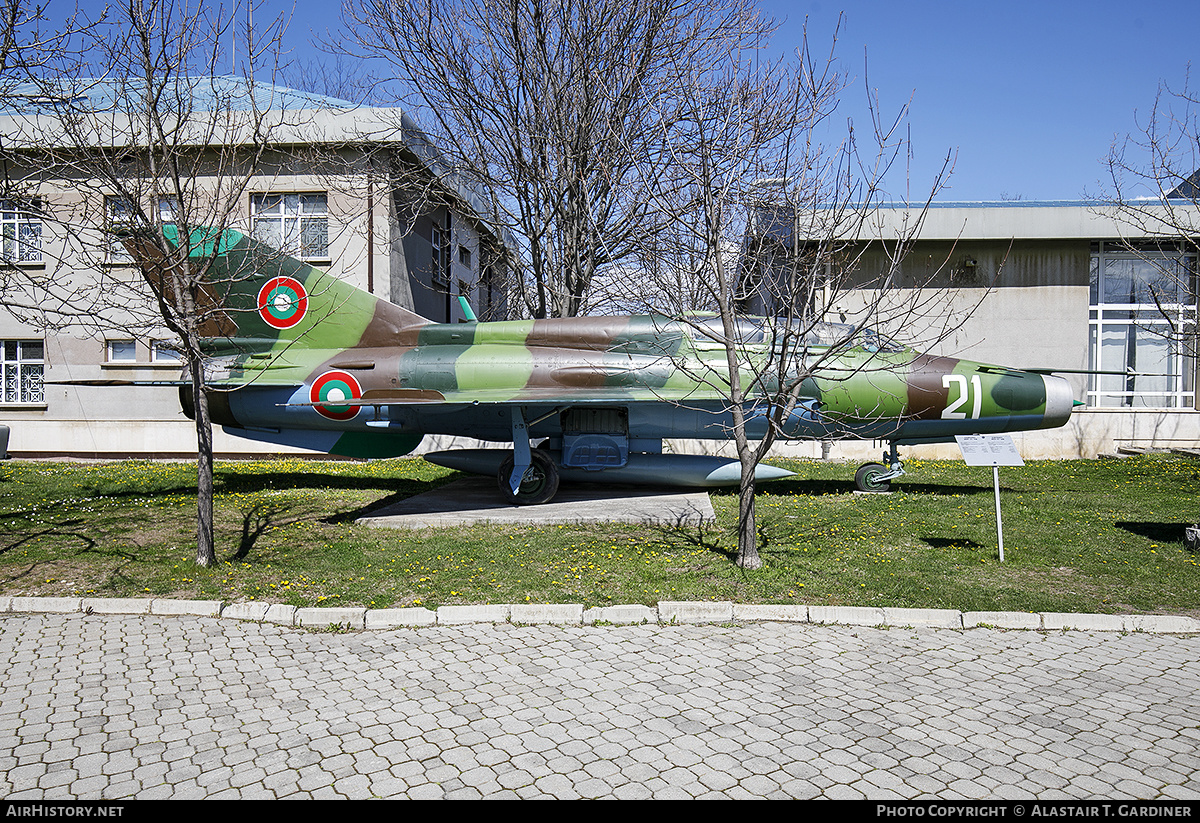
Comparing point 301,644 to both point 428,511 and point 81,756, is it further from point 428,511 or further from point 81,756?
point 428,511

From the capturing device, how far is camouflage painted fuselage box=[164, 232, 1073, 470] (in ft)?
40.0

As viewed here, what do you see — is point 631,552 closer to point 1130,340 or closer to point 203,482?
point 203,482

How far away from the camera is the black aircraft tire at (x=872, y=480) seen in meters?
13.4

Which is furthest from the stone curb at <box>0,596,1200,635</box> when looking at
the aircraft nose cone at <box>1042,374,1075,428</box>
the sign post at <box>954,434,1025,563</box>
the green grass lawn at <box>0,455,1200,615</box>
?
the aircraft nose cone at <box>1042,374,1075,428</box>

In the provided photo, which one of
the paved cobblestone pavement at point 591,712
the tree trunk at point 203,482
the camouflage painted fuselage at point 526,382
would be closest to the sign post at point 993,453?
the paved cobblestone pavement at point 591,712

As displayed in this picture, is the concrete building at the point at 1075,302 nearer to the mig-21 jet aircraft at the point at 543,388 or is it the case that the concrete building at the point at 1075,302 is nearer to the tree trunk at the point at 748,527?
the mig-21 jet aircraft at the point at 543,388

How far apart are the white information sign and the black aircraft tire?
187 inches

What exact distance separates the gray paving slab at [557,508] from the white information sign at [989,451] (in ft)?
11.9

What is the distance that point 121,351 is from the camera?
2056cm

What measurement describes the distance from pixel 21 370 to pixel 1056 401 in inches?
1025

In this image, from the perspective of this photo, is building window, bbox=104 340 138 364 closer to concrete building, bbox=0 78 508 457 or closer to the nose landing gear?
concrete building, bbox=0 78 508 457

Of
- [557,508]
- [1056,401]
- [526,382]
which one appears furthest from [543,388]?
[1056,401]
